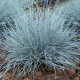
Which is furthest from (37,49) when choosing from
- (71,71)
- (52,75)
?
(71,71)

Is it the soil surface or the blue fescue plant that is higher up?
the blue fescue plant

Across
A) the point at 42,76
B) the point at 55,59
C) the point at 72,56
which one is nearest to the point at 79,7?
the point at 72,56

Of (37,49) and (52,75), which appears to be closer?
(52,75)

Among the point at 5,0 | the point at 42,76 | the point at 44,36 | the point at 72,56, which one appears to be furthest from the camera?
the point at 5,0

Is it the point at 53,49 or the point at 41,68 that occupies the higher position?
the point at 53,49

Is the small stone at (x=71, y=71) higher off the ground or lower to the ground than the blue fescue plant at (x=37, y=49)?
lower

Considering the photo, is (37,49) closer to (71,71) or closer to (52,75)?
(52,75)

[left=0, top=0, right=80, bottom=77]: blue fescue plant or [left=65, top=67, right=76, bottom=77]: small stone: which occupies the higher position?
[left=0, top=0, right=80, bottom=77]: blue fescue plant

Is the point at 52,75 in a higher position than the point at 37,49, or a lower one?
lower

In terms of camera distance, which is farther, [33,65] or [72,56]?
[72,56]

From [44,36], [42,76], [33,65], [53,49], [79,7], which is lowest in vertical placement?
[42,76]

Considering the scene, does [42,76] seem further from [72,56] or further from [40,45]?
[72,56]
